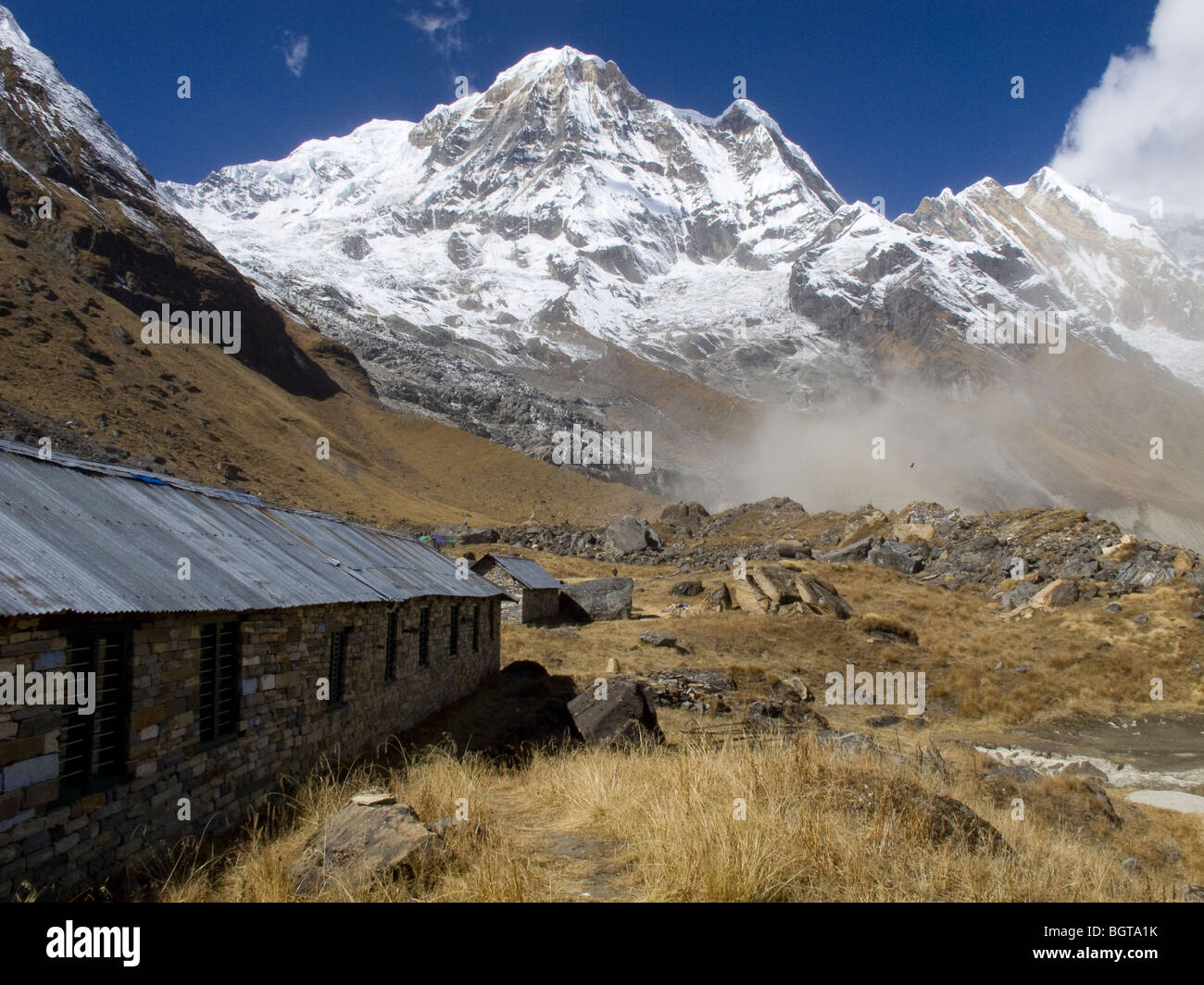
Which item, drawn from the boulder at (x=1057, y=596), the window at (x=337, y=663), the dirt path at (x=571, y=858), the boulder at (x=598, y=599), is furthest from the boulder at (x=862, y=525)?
the dirt path at (x=571, y=858)

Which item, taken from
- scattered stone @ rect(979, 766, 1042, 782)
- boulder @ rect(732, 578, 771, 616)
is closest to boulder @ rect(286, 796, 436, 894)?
scattered stone @ rect(979, 766, 1042, 782)

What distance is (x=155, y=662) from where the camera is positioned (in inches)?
291

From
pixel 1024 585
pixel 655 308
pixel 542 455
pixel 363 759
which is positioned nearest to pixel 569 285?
pixel 655 308

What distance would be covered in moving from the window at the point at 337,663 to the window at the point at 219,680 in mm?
2505

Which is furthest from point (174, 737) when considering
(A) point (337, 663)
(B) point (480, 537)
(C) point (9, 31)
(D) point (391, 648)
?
(C) point (9, 31)

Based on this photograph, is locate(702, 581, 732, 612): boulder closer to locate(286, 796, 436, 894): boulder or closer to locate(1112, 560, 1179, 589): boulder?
locate(1112, 560, 1179, 589): boulder

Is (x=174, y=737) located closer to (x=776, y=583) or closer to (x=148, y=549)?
(x=148, y=549)

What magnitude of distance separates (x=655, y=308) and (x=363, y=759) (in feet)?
595

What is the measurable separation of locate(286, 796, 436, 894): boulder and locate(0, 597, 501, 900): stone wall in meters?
1.71

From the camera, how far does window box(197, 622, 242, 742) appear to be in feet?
27.4

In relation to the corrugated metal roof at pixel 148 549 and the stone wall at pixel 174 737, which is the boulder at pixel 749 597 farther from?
the stone wall at pixel 174 737
